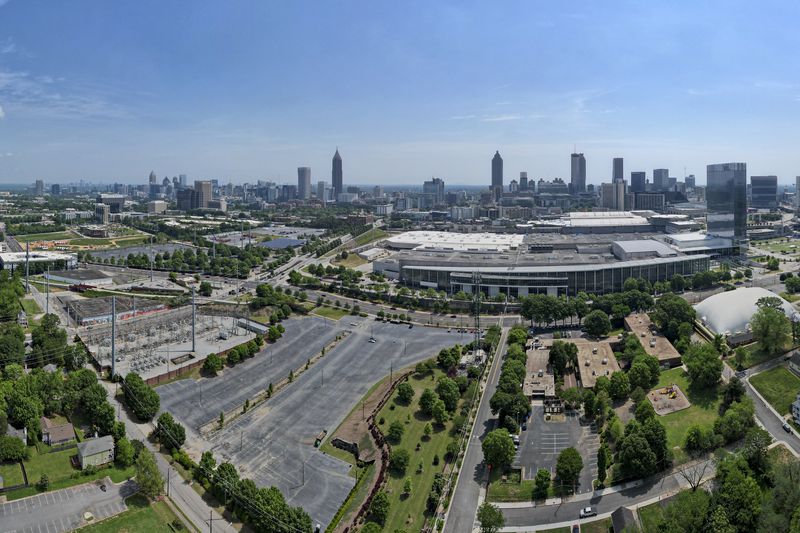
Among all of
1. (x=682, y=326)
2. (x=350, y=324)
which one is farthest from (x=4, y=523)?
(x=682, y=326)

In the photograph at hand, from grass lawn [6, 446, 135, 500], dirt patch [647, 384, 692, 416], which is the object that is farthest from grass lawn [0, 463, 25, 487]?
dirt patch [647, 384, 692, 416]

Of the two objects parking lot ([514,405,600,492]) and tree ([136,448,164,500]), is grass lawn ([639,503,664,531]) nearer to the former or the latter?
parking lot ([514,405,600,492])

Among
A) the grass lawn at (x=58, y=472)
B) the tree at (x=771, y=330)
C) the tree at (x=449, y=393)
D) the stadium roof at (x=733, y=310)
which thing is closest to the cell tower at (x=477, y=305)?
the tree at (x=449, y=393)

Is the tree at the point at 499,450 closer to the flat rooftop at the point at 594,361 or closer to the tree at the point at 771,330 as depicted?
the flat rooftop at the point at 594,361

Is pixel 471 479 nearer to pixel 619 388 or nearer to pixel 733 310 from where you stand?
pixel 619 388

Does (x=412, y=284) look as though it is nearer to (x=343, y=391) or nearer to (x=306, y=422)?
(x=343, y=391)
